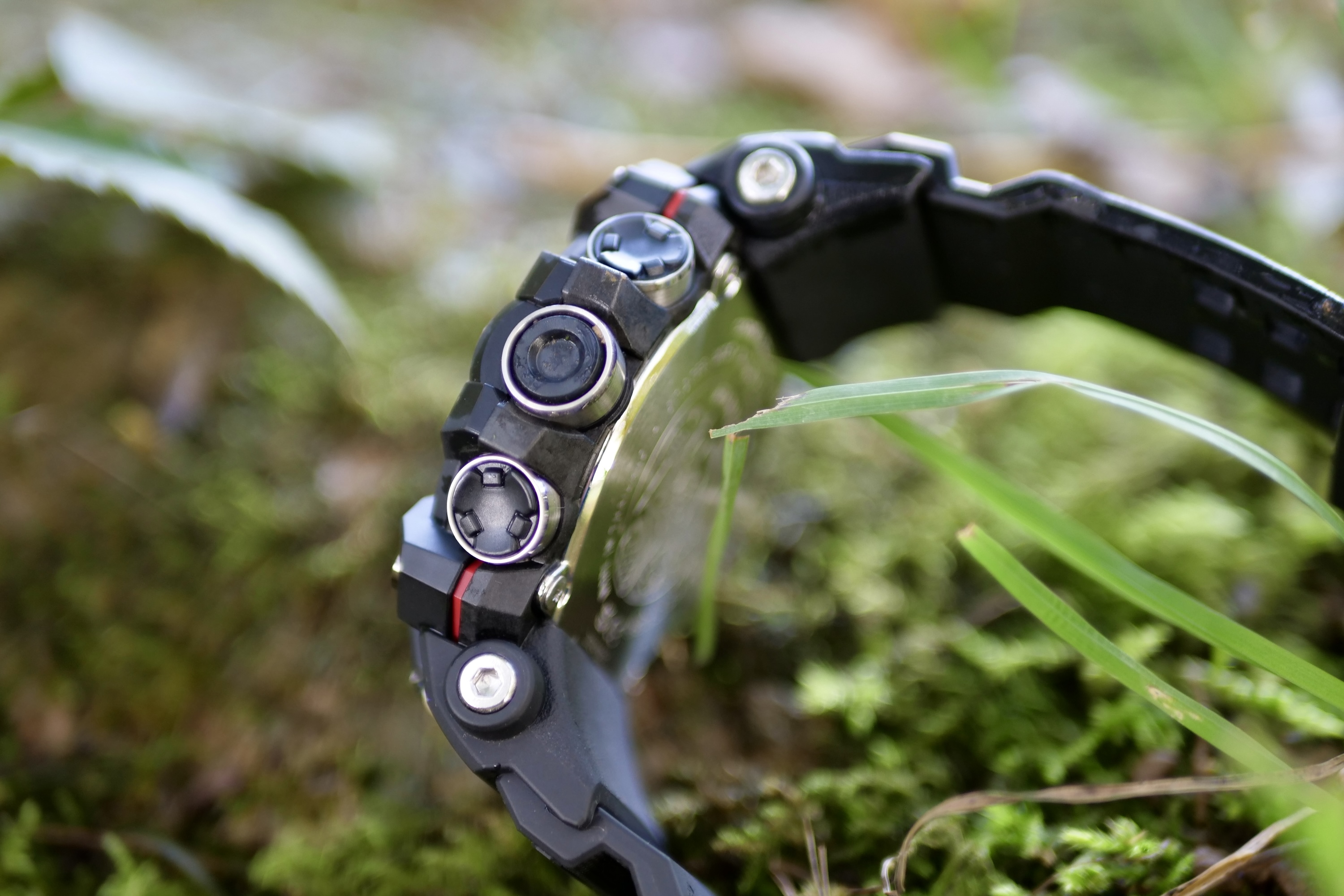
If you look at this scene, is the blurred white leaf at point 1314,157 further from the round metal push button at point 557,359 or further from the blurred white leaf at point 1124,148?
the round metal push button at point 557,359

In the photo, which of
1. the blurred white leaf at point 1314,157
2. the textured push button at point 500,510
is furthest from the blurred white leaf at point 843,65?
the textured push button at point 500,510

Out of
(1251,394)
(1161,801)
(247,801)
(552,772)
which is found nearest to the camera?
(552,772)

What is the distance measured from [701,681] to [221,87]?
4.23 ft

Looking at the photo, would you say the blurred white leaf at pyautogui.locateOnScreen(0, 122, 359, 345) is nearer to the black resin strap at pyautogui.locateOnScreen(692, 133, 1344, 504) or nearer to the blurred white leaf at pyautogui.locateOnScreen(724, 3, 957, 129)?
the black resin strap at pyautogui.locateOnScreen(692, 133, 1344, 504)

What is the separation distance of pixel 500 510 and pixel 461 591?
0.06 metres

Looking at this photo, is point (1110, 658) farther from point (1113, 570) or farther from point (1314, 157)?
point (1314, 157)

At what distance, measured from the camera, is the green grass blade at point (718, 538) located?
600 mm

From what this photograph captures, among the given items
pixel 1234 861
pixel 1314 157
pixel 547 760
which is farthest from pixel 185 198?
pixel 1314 157

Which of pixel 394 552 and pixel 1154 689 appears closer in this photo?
pixel 1154 689

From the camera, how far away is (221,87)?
1.45m

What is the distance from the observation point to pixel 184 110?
112cm

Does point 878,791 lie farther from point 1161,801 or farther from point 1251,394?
point 1251,394

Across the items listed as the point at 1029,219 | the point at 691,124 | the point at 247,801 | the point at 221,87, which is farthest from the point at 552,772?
the point at 221,87

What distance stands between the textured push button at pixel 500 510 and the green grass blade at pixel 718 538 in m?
0.13
